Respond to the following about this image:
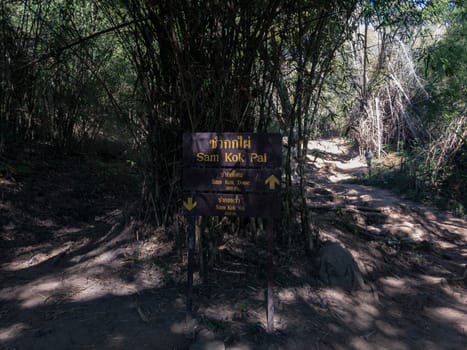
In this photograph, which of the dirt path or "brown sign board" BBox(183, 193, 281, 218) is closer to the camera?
"brown sign board" BBox(183, 193, 281, 218)

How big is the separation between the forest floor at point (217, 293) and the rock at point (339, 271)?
88 millimetres

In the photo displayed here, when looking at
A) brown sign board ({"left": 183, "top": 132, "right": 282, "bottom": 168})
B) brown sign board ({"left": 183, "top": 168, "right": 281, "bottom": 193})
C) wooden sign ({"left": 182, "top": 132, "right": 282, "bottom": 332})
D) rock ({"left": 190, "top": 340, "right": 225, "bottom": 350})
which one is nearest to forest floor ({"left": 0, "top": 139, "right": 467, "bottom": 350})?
rock ({"left": 190, "top": 340, "right": 225, "bottom": 350})

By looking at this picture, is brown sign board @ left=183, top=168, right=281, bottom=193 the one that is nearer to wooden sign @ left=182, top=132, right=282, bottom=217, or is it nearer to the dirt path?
wooden sign @ left=182, top=132, right=282, bottom=217

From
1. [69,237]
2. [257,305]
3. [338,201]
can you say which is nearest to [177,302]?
[257,305]

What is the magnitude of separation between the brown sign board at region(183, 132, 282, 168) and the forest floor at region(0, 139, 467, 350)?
1.24 meters

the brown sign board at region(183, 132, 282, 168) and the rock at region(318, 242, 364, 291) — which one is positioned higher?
the brown sign board at region(183, 132, 282, 168)

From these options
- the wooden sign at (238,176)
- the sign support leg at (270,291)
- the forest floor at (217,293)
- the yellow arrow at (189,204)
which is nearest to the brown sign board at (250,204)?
the wooden sign at (238,176)

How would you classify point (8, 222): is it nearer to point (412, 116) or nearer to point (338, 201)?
point (338, 201)

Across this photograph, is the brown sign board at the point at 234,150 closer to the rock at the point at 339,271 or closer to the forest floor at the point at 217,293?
the forest floor at the point at 217,293

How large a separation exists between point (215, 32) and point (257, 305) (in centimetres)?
250

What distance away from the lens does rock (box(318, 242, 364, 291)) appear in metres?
4.36

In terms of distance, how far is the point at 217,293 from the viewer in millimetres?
3799

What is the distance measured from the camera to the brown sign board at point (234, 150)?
3174mm

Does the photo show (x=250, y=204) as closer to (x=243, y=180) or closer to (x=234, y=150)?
(x=243, y=180)
